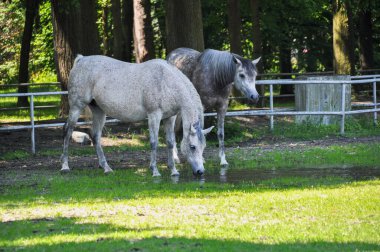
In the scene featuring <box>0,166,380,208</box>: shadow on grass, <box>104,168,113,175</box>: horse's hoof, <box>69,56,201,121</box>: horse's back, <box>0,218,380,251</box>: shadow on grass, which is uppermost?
<box>69,56,201,121</box>: horse's back

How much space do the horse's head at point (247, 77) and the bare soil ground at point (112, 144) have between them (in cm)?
168

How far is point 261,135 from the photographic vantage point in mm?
19703

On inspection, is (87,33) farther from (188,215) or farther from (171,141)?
(188,215)

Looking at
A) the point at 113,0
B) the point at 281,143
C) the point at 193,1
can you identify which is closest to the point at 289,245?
the point at 281,143

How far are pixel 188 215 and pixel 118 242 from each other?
1.72m

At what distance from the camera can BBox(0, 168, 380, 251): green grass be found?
25.4 feet

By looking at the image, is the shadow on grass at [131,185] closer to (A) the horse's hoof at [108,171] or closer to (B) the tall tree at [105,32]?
(A) the horse's hoof at [108,171]

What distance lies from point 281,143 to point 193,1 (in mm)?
3805

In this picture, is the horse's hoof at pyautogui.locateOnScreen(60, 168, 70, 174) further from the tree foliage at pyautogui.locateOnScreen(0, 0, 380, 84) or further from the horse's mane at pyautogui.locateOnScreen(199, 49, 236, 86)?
the tree foliage at pyautogui.locateOnScreen(0, 0, 380, 84)

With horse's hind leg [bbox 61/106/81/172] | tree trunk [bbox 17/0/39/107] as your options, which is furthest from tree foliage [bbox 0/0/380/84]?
horse's hind leg [bbox 61/106/81/172]

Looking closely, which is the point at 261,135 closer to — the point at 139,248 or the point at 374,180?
the point at 374,180

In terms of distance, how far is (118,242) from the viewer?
7.74 metres

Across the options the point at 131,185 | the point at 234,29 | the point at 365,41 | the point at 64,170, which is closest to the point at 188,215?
the point at 131,185

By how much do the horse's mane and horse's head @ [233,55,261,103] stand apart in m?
0.18
